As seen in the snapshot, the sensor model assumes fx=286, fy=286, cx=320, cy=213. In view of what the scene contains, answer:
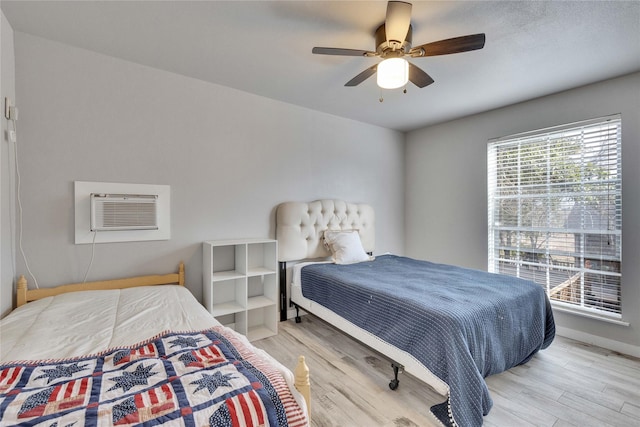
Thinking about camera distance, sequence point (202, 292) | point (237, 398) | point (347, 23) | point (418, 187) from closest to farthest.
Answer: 1. point (237, 398)
2. point (347, 23)
3. point (202, 292)
4. point (418, 187)

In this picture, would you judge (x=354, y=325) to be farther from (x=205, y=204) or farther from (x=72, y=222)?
(x=72, y=222)

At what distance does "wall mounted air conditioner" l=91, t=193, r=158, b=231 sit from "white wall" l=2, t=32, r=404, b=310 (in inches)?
6.2

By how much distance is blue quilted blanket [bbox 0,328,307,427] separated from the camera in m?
0.83

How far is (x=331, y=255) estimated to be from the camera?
3477mm

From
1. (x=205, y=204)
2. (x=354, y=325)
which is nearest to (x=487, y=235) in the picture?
(x=354, y=325)

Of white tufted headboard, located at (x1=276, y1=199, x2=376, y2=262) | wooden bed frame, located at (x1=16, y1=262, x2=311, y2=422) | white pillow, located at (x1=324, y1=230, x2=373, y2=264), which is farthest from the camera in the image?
white pillow, located at (x1=324, y1=230, x2=373, y2=264)

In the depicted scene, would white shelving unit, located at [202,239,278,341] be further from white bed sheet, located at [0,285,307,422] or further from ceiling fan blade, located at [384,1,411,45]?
ceiling fan blade, located at [384,1,411,45]

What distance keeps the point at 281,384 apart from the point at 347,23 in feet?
6.64

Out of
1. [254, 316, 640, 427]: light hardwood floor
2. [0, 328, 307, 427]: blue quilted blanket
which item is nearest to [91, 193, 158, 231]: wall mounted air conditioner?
[0, 328, 307, 427]: blue quilted blanket

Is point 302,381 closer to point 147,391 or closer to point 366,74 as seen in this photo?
point 147,391

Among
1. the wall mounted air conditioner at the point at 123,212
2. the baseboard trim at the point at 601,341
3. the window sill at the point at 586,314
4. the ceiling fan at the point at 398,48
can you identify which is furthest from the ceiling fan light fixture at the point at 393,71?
the baseboard trim at the point at 601,341

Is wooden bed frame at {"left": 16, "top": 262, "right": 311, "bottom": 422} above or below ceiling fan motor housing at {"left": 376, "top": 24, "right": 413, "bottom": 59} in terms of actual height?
below

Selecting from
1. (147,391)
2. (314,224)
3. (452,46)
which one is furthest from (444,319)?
(314,224)

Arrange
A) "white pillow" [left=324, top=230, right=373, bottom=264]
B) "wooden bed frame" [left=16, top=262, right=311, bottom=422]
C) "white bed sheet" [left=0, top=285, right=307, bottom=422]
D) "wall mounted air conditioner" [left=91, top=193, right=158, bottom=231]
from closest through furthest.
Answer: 1. "white bed sheet" [left=0, top=285, right=307, bottom=422]
2. "wooden bed frame" [left=16, top=262, right=311, bottom=422]
3. "wall mounted air conditioner" [left=91, top=193, right=158, bottom=231]
4. "white pillow" [left=324, top=230, right=373, bottom=264]
